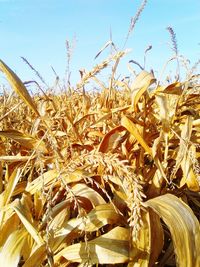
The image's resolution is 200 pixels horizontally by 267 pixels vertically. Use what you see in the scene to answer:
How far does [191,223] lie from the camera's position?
2.65 feet

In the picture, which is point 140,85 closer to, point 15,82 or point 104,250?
point 15,82

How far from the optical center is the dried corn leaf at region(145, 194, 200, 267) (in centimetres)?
77

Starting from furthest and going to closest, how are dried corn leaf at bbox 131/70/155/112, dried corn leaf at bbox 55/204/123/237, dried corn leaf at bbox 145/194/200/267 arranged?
dried corn leaf at bbox 131/70/155/112
dried corn leaf at bbox 55/204/123/237
dried corn leaf at bbox 145/194/200/267

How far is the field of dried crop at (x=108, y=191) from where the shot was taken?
2.55 feet

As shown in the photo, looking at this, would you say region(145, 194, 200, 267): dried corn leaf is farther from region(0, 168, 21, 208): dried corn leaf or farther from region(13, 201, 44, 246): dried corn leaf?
region(0, 168, 21, 208): dried corn leaf

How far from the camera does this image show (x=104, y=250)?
2.74 feet

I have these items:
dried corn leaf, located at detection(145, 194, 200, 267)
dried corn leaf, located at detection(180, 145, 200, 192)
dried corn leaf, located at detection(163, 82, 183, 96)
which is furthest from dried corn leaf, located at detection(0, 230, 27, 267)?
dried corn leaf, located at detection(163, 82, 183, 96)

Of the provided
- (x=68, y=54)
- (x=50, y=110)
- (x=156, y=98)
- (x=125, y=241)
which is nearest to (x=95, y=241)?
(x=125, y=241)

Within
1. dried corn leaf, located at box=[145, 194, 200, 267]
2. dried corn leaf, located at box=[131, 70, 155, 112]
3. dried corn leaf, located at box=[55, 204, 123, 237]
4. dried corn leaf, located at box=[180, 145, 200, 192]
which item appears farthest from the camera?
dried corn leaf, located at box=[131, 70, 155, 112]

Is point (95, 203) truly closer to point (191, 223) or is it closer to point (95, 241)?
point (95, 241)

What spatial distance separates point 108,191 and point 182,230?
1.28 feet

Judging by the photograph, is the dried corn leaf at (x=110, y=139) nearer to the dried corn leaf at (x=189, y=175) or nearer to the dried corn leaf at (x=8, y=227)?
the dried corn leaf at (x=189, y=175)

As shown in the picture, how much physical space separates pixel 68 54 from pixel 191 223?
730 mm

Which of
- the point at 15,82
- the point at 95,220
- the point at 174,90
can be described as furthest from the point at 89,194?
the point at 174,90
